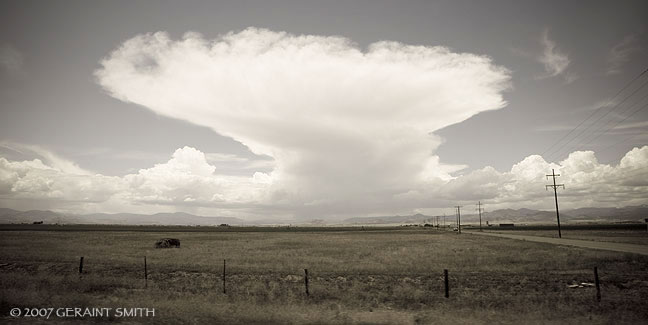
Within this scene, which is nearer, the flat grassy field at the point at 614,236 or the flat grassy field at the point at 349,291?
the flat grassy field at the point at 349,291

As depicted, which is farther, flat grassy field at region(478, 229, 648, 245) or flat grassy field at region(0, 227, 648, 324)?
flat grassy field at region(478, 229, 648, 245)

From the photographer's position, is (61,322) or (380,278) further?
(380,278)

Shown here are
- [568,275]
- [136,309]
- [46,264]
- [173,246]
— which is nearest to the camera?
[136,309]

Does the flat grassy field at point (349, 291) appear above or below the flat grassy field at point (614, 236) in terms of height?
above

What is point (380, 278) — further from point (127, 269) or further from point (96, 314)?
point (127, 269)

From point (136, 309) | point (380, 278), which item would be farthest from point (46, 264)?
A: point (380, 278)

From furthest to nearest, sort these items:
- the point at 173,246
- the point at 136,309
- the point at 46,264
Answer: the point at 173,246 < the point at 46,264 < the point at 136,309

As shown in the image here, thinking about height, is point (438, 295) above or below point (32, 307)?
below

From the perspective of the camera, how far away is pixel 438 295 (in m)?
20.3

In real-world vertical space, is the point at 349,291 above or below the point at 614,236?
above

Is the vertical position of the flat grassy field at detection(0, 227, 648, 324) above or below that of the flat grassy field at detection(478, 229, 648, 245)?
above

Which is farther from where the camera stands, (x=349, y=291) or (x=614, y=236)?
(x=614, y=236)

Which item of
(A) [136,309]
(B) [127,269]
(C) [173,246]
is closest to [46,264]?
(B) [127,269]

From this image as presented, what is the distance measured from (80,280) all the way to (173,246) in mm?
31082
